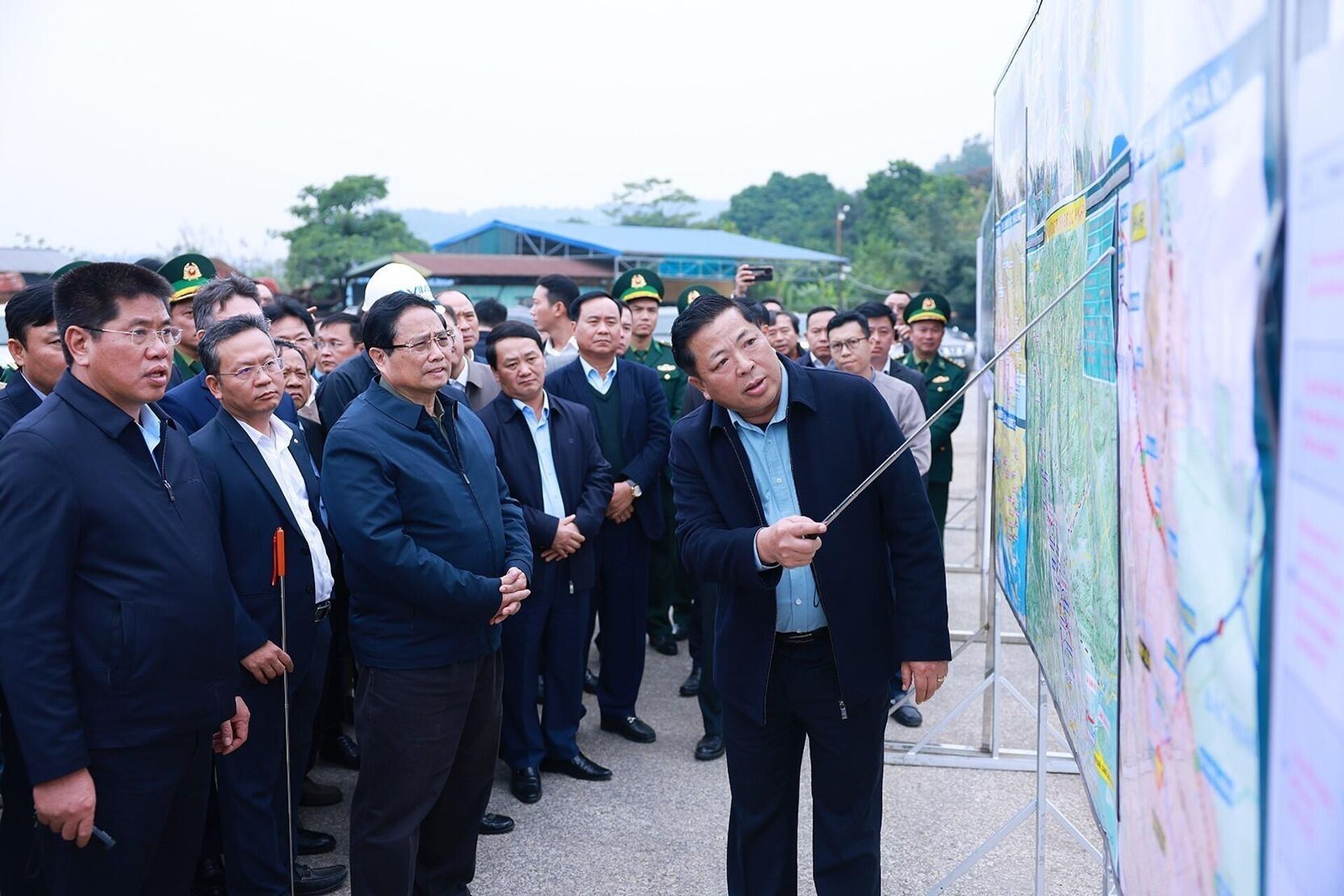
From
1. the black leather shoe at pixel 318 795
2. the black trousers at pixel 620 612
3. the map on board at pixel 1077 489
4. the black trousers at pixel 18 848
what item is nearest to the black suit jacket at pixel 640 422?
the black trousers at pixel 620 612

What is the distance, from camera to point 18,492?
7.51ft

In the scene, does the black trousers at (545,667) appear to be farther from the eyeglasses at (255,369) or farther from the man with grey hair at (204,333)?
the eyeglasses at (255,369)

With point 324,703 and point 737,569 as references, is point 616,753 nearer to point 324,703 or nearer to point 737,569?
point 324,703

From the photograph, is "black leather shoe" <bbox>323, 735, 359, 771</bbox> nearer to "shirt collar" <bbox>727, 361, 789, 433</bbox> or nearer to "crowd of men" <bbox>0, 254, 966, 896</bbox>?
"crowd of men" <bbox>0, 254, 966, 896</bbox>

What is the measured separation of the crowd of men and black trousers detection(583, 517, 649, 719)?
104 centimetres

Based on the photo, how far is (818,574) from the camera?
9.00 ft

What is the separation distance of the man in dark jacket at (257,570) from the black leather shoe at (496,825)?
0.79 metres

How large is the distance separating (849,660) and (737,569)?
0.38 metres

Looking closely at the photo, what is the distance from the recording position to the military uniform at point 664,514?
6.05m

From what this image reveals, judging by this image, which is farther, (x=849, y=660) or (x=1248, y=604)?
(x=849, y=660)

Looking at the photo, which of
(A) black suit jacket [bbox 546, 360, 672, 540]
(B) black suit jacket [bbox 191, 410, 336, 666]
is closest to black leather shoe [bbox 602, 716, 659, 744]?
(A) black suit jacket [bbox 546, 360, 672, 540]

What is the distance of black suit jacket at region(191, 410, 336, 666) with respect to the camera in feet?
10.5

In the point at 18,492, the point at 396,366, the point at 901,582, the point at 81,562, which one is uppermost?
the point at 396,366

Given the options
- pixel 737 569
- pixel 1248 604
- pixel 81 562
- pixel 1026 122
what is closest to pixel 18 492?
pixel 81 562
